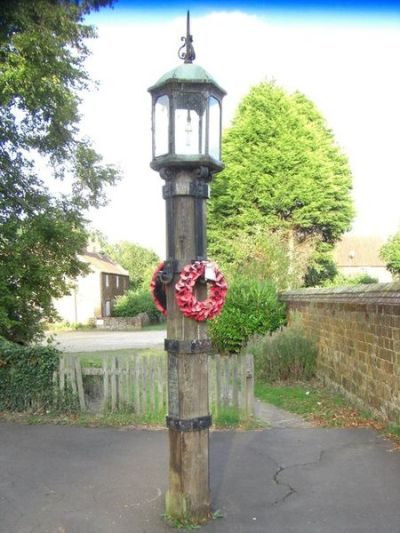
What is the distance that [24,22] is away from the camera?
7.36 m

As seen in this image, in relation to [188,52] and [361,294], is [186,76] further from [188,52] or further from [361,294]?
[361,294]

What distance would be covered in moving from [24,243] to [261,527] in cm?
775

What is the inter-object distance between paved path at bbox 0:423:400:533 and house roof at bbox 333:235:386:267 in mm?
56294

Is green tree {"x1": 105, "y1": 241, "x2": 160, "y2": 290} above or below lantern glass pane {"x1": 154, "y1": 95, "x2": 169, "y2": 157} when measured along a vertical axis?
above

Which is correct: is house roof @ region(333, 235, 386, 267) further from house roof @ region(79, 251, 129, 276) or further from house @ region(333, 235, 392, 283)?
house roof @ region(79, 251, 129, 276)

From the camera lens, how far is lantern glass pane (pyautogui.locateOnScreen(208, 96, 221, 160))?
4.20 metres

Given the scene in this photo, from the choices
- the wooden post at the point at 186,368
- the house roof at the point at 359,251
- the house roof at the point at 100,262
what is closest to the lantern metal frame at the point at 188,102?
the wooden post at the point at 186,368

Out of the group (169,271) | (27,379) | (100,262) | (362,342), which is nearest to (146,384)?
(27,379)

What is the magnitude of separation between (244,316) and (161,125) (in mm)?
11583

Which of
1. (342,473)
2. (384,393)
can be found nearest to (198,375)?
(342,473)

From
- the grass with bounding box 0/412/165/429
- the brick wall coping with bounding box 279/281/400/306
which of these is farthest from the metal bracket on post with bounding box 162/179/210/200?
the grass with bounding box 0/412/165/429

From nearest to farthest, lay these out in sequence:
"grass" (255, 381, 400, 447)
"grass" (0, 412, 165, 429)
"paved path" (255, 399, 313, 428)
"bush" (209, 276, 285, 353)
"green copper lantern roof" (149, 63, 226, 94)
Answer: "green copper lantern roof" (149, 63, 226, 94) → "grass" (255, 381, 400, 447) → "grass" (0, 412, 165, 429) → "paved path" (255, 399, 313, 428) → "bush" (209, 276, 285, 353)

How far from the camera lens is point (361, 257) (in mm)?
63750

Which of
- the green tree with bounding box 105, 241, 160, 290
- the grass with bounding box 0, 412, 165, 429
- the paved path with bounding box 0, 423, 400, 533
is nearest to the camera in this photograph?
the paved path with bounding box 0, 423, 400, 533
